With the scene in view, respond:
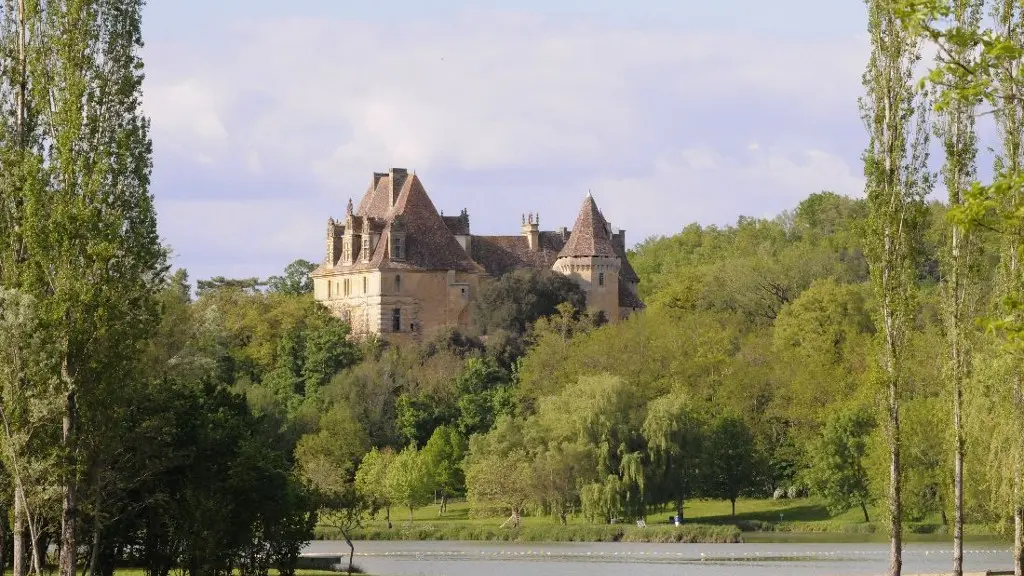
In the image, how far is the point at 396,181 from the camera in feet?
297

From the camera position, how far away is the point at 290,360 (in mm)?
79062

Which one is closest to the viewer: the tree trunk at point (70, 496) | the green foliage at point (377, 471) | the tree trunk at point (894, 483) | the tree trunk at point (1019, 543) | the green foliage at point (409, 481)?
the tree trunk at point (70, 496)

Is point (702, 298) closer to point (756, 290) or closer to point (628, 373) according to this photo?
point (756, 290)

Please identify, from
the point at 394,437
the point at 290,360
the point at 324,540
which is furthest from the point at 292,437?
the point at 290,360

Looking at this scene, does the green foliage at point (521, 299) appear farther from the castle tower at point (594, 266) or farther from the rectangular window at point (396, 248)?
the rectangular window at point (396, 248)

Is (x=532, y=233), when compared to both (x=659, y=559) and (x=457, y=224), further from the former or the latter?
(x=659, y=559)

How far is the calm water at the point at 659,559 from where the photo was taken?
40344 millimetres

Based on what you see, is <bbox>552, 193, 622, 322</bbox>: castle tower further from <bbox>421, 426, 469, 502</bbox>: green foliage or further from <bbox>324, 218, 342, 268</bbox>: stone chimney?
<bbox>421, 426, 469, 502</bbox>: green foliage

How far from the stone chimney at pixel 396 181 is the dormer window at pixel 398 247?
347 centimetres

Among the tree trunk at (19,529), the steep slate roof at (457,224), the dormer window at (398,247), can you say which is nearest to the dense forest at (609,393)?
the dormer window at (398,247)

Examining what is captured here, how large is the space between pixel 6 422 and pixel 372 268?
60444 millimetres

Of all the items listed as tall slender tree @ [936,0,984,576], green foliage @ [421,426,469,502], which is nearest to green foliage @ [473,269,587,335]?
green foliage @ [421,426,469,502]

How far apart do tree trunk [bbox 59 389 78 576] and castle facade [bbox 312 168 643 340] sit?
58032 mm

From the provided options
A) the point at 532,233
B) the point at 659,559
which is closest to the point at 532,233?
the point at 532,233
